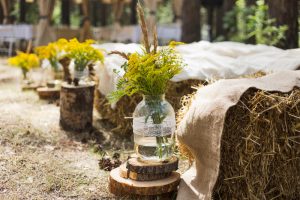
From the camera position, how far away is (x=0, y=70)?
10523 mm

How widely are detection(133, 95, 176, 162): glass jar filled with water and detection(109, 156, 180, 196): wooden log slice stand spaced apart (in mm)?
74

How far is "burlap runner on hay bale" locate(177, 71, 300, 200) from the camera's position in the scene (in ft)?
9.41

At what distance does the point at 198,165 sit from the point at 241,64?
6.77 feet

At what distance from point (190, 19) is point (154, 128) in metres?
8.12

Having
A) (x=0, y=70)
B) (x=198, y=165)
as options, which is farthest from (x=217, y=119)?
(x=0, y=70)

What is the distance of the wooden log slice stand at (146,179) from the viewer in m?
3.12

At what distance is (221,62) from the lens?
4.99m

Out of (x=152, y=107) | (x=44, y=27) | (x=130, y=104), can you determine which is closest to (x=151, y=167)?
(x=152, y=107)

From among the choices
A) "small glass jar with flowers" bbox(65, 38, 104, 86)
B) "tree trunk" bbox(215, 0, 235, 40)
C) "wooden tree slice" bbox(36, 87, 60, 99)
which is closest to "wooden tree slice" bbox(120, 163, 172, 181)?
"small glass jar with flowers" bbox(65, 38, 104, 86)

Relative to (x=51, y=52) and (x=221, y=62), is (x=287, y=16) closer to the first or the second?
(x=221, y=62)

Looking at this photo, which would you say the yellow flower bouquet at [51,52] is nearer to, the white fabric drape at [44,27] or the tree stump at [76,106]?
the tree stump at [76,106]

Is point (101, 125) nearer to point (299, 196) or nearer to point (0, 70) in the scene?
point (299, 196)

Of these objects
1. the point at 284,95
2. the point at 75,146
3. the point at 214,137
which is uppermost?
the point at 284,95

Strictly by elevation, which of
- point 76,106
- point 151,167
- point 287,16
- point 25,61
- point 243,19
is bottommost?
point 151,167
